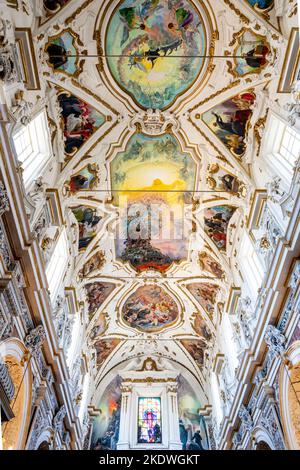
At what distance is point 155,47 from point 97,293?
10.6 metres

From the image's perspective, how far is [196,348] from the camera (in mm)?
20547

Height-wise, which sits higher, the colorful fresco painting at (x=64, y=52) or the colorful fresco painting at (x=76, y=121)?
the colorful fresco painting at (x=64, y=52)

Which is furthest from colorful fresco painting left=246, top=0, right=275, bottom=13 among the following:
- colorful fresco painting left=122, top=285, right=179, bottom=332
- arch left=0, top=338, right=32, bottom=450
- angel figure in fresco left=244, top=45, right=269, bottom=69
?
colorful fresco painting left=122, top=285, right=179, bottom=332

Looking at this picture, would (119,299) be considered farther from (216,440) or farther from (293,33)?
(293,33)

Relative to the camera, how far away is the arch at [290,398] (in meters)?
9.76

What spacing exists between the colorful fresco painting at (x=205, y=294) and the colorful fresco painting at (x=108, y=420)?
7201 millimetres

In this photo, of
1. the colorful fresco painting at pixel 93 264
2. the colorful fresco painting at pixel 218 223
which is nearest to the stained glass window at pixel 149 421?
the colorful fresco painting at pixel 93 264

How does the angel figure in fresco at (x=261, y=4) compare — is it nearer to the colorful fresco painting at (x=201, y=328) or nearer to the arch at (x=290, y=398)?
the arch at (x=290, y=398)

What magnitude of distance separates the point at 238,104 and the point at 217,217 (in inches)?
171

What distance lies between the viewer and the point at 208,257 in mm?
16312

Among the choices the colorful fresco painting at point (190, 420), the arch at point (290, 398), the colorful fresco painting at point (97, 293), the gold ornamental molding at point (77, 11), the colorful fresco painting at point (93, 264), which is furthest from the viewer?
the colorful fresco painting at point (190, 420)

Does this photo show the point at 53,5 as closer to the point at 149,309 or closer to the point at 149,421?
the point at 149,309

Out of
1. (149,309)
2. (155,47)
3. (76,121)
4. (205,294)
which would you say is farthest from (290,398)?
(155,47)
